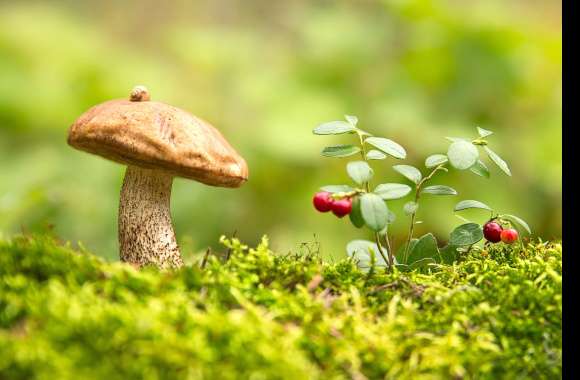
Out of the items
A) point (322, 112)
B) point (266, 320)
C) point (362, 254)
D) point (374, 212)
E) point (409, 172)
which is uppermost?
point (322, 112)

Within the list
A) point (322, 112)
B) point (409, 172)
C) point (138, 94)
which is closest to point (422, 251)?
point (409, 172)

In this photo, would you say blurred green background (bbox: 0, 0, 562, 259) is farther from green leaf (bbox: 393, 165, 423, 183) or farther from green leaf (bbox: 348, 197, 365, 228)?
green leaf (bbox: 348, 197, 365, 228)

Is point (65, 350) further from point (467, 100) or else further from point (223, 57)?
point (223, 57)

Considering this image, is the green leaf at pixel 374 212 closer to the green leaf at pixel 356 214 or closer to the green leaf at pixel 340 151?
the green leaf at pixel 356 214

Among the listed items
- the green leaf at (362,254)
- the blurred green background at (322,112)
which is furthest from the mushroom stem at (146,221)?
the blurred green background at (322,112)

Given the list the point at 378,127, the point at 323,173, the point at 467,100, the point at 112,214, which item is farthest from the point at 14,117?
the point at 467,100

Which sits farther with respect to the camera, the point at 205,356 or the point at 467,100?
the point at 467,100

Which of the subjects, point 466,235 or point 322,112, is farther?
point 322,112

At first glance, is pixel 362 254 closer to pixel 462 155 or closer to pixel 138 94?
pixel 462 155
